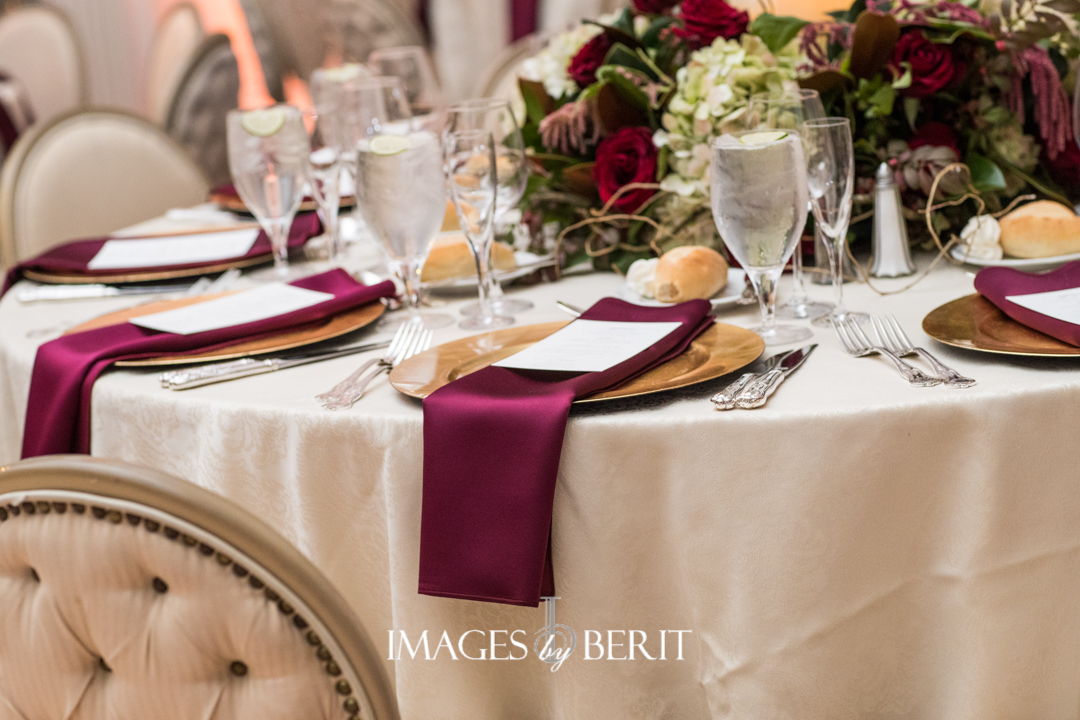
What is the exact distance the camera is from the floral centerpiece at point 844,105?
4.11 feet

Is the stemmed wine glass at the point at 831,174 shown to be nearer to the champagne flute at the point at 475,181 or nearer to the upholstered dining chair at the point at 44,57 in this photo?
the champagne flute at the point at 475,181

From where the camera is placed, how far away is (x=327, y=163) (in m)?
1.53

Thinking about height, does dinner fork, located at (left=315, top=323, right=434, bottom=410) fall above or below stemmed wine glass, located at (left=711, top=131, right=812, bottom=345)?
below

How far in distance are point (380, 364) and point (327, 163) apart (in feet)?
2.11

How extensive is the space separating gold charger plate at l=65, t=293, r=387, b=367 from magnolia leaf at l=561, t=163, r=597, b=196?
36 cm

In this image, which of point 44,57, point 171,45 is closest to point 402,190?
point 171,45

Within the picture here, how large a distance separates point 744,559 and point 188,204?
2.12 m

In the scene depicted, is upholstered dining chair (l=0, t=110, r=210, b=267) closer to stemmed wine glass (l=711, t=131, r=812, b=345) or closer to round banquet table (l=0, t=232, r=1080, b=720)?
round banquet table (l=0, t=232, r=1080, b=720)

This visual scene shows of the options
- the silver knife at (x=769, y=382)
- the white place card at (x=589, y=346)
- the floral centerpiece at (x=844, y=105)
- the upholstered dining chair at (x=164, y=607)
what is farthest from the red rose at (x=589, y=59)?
the upholstered dining chair at (x=164, y=607)

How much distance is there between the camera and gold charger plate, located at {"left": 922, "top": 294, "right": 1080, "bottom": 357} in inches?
32.9

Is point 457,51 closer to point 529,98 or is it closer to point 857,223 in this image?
point 529,98

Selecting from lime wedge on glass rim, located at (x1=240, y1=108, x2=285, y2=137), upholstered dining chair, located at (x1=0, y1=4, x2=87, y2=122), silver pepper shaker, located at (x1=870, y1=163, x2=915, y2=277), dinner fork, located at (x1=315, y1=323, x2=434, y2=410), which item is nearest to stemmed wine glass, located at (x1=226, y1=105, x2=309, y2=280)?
lime wedge on glass rim, located at (x1=240, y1=108, x2=285, y2=137)

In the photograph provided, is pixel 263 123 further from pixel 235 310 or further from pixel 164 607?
pixel 164 607

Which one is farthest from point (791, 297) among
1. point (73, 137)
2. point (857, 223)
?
point (73, 137)
